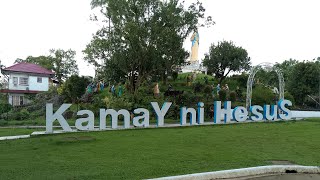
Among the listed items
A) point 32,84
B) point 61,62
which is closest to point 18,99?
point 32,84

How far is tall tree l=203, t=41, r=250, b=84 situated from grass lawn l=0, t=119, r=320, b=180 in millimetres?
33913

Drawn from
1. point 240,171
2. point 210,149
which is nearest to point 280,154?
point 210,149

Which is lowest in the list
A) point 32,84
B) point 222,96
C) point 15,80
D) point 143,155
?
point 143,155

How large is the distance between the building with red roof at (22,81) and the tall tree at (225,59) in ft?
79.0

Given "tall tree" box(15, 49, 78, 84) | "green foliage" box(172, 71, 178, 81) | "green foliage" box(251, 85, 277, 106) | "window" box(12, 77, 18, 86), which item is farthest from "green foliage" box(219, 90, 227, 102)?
"tall tree" box(15, 49, 78, 84)

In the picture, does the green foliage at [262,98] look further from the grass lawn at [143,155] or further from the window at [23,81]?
the window at [23,81]

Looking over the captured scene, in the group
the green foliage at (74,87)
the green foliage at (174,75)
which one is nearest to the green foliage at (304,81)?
the green foliage at (174,75)

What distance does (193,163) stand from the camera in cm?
919

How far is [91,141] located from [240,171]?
6.98 meters

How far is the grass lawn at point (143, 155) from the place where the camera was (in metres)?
8.22

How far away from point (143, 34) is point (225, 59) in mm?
24194

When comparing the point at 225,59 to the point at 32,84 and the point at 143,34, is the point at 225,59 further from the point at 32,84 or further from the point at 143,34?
the point at 32,84

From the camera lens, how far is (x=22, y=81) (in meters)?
48.8

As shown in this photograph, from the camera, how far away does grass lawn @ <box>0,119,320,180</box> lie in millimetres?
8219
